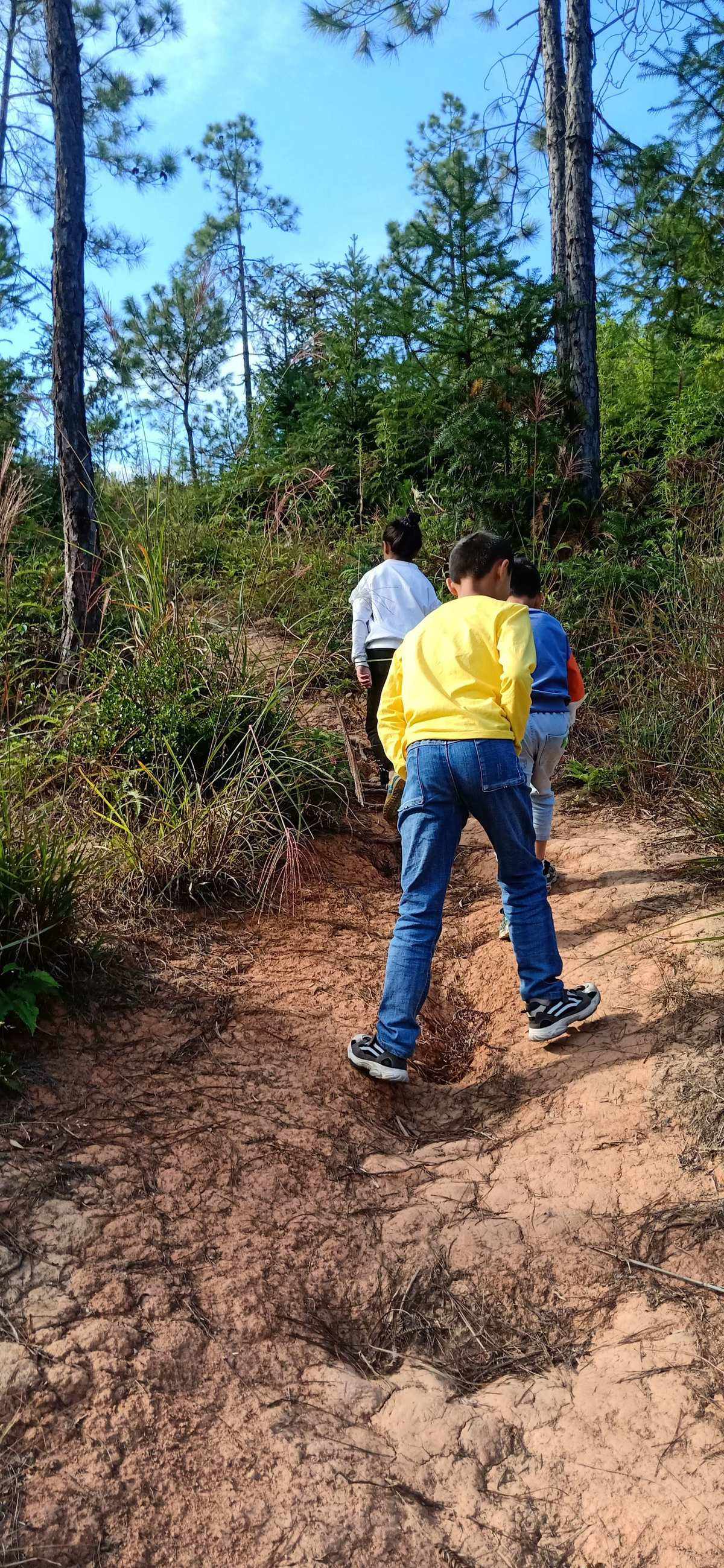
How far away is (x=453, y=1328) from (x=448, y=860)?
1428mm

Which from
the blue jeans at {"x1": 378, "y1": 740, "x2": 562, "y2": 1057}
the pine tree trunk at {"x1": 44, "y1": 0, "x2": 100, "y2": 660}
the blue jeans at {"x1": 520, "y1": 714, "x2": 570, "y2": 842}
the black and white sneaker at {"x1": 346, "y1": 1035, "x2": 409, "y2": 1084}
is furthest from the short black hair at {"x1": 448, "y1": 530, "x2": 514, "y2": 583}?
the pine tree trunk at {"x1": 44, "y1": 0, "x2": 100, "y2": 660}

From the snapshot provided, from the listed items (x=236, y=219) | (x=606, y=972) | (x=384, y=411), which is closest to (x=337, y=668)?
(x=606, y=972)

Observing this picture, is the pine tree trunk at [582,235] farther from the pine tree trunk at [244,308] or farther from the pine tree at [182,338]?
the pine tree trunk at [244,308]

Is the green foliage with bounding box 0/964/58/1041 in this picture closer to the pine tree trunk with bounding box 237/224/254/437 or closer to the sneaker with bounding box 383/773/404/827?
the sneaker with bounding box 383/773/404/827

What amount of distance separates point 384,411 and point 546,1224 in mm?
7792

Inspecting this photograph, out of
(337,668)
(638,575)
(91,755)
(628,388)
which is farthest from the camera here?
(628,388)

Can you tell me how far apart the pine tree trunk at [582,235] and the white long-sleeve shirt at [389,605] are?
3608 mm

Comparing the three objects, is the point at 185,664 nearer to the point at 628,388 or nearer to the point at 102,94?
the point at 628,388

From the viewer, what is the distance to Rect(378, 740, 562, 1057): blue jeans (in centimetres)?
323

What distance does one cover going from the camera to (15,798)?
369 centimetres

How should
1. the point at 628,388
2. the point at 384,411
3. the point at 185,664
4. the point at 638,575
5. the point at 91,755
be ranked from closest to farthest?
the point at 91,755 → the point at 185,664 → the point at 638,575 → the point at 384,411 → the point at 628,388

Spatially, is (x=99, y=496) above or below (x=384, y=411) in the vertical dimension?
below

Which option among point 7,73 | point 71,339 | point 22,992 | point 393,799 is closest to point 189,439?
point 71,339

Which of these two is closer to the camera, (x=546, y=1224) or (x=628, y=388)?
(x=546, y=1224)
